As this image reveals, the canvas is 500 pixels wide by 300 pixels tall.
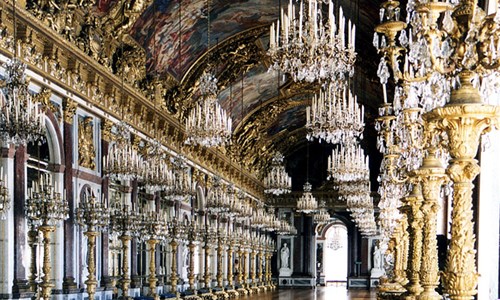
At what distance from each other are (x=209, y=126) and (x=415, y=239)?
799 centimetres

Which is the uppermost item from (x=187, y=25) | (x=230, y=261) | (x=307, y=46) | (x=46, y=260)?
(x=187, y=25)

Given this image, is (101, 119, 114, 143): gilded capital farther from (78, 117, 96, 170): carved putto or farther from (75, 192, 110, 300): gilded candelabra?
(75, 192, 110, 300): gilded candelabra

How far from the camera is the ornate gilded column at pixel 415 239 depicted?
32.7ft

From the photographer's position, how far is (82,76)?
18.9m

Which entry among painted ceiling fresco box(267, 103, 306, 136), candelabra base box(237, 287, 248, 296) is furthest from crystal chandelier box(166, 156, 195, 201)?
painted ceiling fresco box(267, 103, 306, 136)

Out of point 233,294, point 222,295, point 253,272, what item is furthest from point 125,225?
point 253,272

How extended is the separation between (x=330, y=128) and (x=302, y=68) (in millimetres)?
4905

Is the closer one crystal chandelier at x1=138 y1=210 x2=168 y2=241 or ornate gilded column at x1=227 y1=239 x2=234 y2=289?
crystal chandelier at x1=138 y1=210 x2=168 y2=241

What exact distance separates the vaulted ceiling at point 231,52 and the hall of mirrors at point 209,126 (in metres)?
0.09

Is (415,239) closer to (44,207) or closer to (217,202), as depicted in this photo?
(44,207)

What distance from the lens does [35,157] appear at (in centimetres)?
1680

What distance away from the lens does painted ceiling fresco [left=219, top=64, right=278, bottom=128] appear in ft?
112

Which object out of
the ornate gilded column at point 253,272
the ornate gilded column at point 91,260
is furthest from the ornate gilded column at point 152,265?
the ornate gilded column at point 253,272

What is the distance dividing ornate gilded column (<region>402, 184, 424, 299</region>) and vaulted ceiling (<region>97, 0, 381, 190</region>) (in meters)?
11.6
